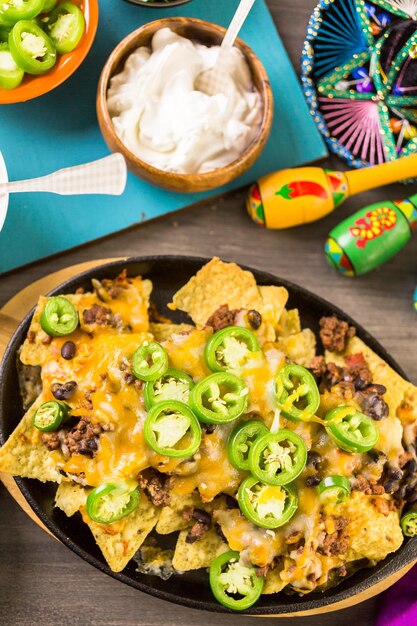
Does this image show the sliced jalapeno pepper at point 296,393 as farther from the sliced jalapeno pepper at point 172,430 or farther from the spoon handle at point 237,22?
the spoon handle at point 237,22

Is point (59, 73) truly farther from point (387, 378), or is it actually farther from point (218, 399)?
point (387, 378)

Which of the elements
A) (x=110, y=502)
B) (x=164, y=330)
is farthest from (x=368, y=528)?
(x=164, y=330)

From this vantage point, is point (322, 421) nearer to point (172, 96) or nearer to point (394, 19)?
point (172, 96)

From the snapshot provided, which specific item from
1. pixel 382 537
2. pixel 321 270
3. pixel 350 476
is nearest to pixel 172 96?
pixel 321 270

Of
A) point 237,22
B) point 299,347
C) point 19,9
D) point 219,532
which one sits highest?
point 19,9

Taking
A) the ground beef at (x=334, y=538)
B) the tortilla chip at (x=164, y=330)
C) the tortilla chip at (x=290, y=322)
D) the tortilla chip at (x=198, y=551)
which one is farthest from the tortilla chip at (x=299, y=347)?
the tortilla chip at (x=198, y=551)

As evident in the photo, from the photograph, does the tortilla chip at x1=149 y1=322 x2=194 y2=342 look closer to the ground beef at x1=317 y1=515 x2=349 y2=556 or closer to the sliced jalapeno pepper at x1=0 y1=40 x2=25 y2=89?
the ground beef at x1=317 y1=515 x2=349 y2=556
